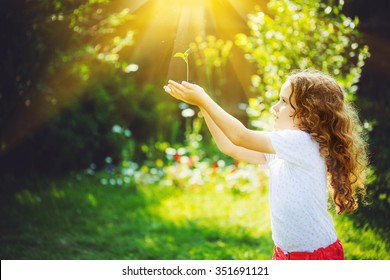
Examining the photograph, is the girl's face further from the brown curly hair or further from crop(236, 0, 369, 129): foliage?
crop(236, 0, 369, 129): foliage

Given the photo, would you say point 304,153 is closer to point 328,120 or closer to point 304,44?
point 328,120

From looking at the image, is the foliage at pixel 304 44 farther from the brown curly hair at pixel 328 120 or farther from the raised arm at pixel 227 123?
the raised arm at pixel 227 123

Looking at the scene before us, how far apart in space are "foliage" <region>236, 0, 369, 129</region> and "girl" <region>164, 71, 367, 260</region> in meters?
1.57

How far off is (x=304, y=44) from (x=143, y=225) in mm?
2044

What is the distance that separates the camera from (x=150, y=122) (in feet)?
22.6

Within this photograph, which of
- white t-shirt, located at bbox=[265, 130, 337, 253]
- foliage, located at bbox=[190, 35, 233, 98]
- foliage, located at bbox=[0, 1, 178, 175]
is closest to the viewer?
white t-shirt, located at bbox=[265, 130, 337, 253]

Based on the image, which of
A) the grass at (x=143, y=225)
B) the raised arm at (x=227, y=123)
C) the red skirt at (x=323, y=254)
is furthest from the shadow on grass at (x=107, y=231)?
the raised arm at (x=227, y=123)

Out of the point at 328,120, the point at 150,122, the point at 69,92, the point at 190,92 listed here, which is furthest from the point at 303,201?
the point at 150,122

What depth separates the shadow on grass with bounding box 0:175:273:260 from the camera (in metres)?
3.86

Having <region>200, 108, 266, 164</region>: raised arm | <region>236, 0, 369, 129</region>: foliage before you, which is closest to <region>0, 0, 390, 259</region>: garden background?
<region>236, 0, 369, 129</region>: foliage

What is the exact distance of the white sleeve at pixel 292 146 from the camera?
2058 millimetres
